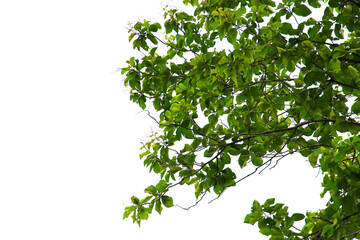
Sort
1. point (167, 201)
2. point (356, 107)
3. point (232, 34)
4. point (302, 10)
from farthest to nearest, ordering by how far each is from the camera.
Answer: point (167, 201)
point (302, 10)
point (232, 34)
point (356, 107)

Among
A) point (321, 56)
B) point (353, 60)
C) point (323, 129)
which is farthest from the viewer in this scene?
point (323, 129)

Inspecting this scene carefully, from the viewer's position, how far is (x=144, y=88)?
14.4ft

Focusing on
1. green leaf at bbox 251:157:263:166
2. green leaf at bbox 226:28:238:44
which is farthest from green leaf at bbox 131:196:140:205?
green leaf at bbox 226:28:238:44

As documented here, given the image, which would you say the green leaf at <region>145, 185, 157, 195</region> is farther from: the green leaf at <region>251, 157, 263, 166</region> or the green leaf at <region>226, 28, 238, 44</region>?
the green leaf at <region>226, 28, 238, 44</region>

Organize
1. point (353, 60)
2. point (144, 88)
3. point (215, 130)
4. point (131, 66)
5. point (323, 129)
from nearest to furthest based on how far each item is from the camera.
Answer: point (353, 60)
point (323, 129)
point (215, 130)
point (131, 66)
point (144, 88)

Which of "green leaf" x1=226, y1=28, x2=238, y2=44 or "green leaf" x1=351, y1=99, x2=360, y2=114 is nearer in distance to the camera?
"green leaf" x1=351, y1=99, x2=360, y2=114

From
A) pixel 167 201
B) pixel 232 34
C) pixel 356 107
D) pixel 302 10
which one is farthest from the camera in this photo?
pixel 167 201

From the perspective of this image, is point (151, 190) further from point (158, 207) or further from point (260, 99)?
point (260, 99)

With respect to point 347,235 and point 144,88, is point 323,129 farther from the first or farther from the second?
point 144,88

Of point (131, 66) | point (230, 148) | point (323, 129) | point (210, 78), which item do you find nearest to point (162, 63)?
point (131, 66)

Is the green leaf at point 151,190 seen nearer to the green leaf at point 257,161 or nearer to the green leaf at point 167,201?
the green leaf at point 167,201

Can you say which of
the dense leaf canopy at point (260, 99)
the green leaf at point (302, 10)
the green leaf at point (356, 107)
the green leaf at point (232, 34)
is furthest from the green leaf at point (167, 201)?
the green leaf at point (302, 10)

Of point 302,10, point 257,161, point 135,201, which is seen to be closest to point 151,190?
point 135,201

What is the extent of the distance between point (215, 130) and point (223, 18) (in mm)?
1304
